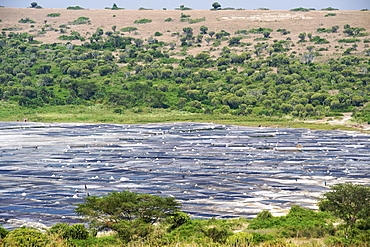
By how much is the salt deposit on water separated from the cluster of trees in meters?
8.79

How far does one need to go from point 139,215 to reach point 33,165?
53.0 meters

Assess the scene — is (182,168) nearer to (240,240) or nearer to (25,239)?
(240,240)

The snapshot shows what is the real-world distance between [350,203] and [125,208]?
2335 centimetres

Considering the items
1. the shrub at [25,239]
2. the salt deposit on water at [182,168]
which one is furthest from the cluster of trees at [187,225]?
the salt deposit on water at [182,168]

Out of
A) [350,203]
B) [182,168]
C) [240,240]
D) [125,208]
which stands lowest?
[182,168]

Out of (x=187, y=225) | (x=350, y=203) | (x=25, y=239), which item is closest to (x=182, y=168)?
(x=187, y=225)

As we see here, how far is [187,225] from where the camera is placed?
52000 millimetres

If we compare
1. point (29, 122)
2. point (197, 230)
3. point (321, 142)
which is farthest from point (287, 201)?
point (29, 122)

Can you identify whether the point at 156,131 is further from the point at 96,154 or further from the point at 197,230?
the point at 197,230

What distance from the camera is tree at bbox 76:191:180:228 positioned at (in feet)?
165

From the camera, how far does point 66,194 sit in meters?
73.3

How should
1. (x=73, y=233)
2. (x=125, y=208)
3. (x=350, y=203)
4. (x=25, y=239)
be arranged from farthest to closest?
(x=350, y=203) < (x=125, y=208) < (x=73, y=233) < (x=25, y=239)

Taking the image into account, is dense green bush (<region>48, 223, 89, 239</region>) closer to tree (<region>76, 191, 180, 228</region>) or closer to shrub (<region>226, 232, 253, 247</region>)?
tree (<region>76, 191, 180, 228</region>)

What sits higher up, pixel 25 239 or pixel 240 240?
pixel 25 239
